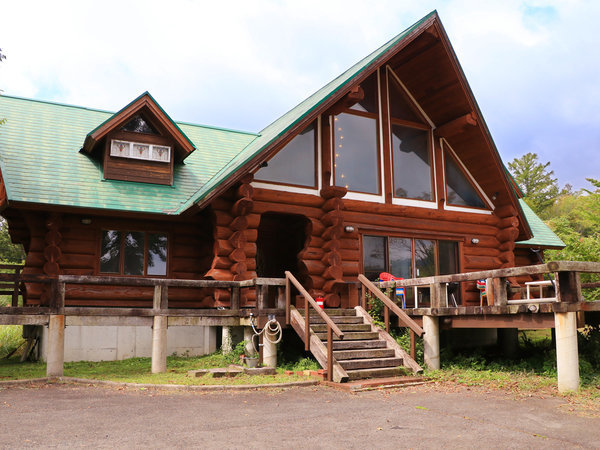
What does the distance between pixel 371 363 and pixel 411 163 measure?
25.9ft

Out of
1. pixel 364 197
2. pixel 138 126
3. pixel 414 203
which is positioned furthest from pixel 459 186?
pixel 138 126

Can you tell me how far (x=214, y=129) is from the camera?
20.6 m

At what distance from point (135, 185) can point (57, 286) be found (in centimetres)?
469

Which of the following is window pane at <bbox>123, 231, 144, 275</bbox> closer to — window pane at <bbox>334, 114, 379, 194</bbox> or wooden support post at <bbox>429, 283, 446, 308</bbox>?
window pane at <bbox>334, 114, 379, 194</bbox>

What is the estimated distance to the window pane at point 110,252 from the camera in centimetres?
1505

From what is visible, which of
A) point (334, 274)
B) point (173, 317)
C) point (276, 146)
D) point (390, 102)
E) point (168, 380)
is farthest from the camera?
Answer: point (390, 102)

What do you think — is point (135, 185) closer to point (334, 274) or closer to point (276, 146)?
point (276, 146)

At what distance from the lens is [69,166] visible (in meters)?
15.3

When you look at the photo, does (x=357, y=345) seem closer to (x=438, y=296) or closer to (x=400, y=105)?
(x=438, y=296)

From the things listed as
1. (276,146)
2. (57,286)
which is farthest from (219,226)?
(57,286)

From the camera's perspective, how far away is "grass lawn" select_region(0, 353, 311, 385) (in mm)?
10727

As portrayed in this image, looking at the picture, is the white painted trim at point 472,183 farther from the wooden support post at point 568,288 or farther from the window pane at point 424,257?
the wooden support post at point 568,288

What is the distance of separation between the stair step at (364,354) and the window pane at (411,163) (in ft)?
20.4

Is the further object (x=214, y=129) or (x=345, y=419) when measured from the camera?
(x=214, y=129)
